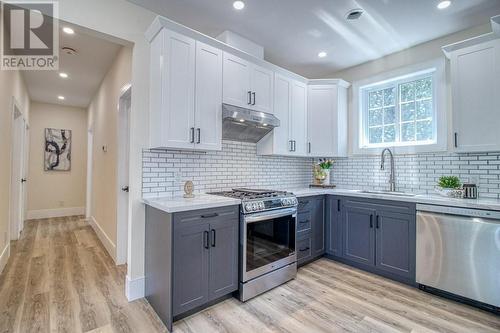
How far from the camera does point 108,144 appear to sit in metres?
3.88

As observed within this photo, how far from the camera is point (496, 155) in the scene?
262cm

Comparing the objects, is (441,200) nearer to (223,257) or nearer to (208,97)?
(223,257)

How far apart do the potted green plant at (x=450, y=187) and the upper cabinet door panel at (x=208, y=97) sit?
2.62 meters

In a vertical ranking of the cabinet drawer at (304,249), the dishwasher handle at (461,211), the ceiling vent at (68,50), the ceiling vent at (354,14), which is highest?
the ceiling vent at (354,14)

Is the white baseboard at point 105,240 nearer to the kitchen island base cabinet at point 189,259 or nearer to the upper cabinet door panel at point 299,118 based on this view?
the kitchen island base cabinet at point 189,259

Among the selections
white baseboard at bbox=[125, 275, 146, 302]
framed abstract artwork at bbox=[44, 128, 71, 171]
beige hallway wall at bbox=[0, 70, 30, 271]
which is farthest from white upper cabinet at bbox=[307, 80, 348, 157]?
framed abstract artwork at bbox=[44, 128, 71, 171]

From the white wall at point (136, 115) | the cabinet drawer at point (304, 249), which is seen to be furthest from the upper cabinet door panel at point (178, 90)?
the cabinet drawer at point (304, 249)

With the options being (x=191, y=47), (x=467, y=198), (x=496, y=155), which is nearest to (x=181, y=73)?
(x=191, y=47)

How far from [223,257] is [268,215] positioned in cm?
62

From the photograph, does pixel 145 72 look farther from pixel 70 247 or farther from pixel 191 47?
pixel 70 247

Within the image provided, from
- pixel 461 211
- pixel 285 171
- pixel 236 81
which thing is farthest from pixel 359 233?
pixel 236 81

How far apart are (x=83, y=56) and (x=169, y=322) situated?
3.69 meters

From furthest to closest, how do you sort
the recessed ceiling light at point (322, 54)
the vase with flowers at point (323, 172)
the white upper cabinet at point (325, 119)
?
1. the vase with flowers at point (323, 172)
2. the white upper cabinet at point (325, 119)
3. the recessed ceiling light at point (322, 54)
